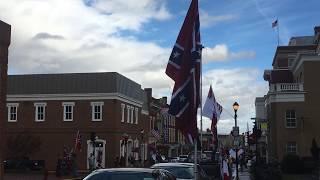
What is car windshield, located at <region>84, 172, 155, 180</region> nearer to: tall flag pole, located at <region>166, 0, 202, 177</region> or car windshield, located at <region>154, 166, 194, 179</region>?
tall flag pole, located at <region>166, 0, 202, 177</region>

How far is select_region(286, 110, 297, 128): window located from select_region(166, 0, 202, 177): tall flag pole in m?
44.2

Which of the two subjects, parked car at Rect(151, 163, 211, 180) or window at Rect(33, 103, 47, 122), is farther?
window at Rect(33, 103, 47, 122)

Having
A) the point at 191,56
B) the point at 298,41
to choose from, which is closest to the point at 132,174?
the point at 191,56

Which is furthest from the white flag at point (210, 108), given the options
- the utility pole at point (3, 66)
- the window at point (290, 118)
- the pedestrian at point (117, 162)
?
the window at point (290, 118)

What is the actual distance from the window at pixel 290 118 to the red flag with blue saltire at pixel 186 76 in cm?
4417

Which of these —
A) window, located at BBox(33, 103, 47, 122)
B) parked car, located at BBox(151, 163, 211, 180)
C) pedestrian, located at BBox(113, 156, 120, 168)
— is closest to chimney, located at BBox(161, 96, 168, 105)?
window, located at BBox(33, 103, 47, 122)

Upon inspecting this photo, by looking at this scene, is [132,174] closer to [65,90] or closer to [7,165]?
[7,165]

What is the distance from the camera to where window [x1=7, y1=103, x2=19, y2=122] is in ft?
208

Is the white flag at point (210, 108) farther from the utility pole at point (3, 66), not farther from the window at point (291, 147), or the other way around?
the window at point (291, 147)

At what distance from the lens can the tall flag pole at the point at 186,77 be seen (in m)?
13.9

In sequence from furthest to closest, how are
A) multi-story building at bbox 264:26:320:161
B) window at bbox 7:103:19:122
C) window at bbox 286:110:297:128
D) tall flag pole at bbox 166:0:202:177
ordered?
window at bbox 7:103:19:122, window at bbox 286:110:297:128, multi-story building at bbox 264:26:320:161, tall flag pole at bbox 166:0:202:177

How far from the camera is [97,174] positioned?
37.2 feet

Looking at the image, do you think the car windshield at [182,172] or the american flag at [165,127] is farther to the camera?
the american flag at [165,127]

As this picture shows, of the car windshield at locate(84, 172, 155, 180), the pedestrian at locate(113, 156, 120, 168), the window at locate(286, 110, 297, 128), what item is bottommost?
the pedestrian at locate(113, 156, 120, 168)
